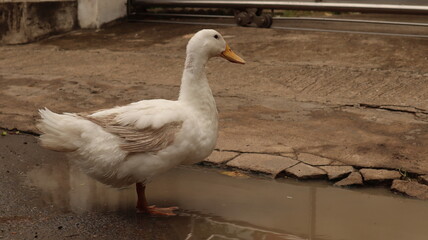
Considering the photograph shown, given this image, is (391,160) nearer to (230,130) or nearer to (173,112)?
(230,130)

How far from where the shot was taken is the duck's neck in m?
3.69

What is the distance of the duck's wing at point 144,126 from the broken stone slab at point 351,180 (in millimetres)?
1122

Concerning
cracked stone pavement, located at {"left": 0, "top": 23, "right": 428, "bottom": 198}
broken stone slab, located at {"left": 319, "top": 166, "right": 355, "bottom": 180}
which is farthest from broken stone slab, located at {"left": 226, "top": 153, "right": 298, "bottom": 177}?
broken stone slab, located at {"left": 319, "top": 166, "right": 355, "bottom": 180}

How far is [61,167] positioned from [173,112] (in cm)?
119

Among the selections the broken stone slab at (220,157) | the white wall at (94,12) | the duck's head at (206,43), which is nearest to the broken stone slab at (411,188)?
the broken stone slab at (220,157)

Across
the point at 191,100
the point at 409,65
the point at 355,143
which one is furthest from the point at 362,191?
the point at 409,65

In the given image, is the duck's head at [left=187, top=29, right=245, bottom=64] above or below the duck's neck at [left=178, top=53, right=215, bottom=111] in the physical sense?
above

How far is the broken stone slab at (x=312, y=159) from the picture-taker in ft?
14.0

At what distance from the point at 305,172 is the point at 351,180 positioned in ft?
0.94

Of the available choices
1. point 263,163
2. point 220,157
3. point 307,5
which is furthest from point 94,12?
point 263,163

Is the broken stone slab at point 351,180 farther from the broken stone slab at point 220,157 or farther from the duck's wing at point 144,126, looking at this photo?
the duck's wing at point 144,126

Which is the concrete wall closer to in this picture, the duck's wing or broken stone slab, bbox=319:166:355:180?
the duck's wing

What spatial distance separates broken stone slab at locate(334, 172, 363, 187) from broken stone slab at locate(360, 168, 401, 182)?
36 mm

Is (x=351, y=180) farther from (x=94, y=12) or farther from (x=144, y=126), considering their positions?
(x=94, y=12)
